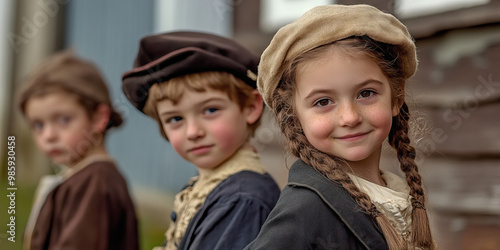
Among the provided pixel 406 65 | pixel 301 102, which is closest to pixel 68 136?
pixel 301 102

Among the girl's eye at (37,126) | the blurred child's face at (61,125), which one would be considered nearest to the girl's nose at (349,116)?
the blurred child's face at (61,125)

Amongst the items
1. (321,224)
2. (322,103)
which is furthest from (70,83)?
(321,224)

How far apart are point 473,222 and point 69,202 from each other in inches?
72.5

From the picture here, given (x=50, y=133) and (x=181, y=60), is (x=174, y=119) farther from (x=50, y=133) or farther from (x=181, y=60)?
(x=50, y=133)

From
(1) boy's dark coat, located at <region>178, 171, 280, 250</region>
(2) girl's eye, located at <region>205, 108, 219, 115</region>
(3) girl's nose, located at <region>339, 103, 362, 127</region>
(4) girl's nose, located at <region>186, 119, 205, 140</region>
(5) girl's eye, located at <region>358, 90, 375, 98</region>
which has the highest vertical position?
(5) girl's eye, located at <region>358, 90, 375, 98</region>

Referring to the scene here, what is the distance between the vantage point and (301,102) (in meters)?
1.64

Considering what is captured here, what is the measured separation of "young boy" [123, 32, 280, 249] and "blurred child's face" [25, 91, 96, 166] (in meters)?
0.74

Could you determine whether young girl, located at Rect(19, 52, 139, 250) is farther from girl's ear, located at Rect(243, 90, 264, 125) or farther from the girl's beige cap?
the girl's beige cap

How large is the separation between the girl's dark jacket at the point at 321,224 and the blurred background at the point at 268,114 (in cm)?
26

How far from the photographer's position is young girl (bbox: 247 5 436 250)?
4.95ft

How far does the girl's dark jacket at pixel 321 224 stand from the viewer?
1482mm

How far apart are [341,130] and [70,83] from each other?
1.71 metres

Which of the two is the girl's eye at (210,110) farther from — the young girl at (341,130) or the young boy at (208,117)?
the young girl at (341,130)

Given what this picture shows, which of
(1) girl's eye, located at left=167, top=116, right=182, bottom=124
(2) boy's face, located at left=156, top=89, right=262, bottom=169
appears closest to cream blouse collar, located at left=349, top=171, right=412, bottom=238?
(2) boy's face, located at left=156, top=89, right=262, bottom=169
